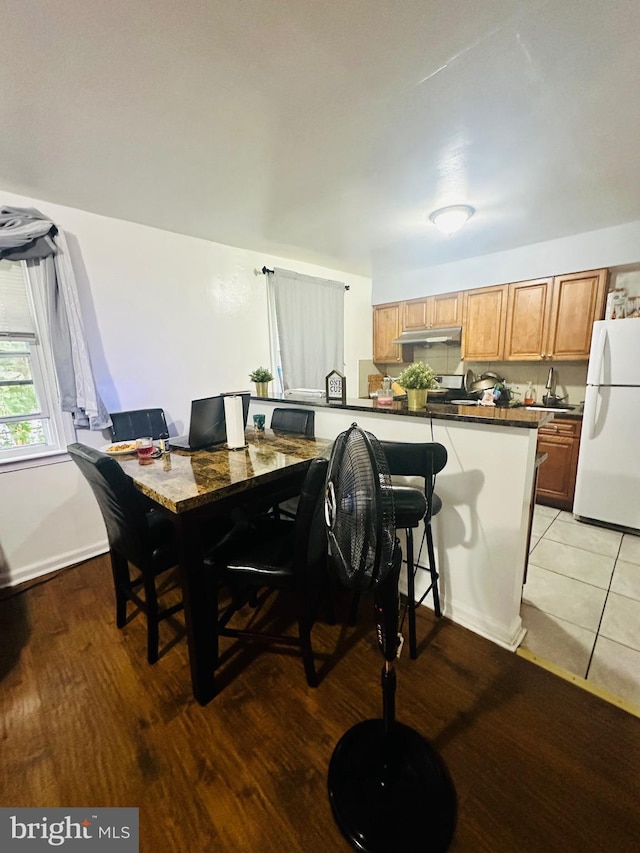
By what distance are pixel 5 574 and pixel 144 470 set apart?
158cm

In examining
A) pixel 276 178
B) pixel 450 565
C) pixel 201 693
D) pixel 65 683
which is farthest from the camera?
pixel 276 178

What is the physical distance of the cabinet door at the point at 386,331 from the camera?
4.26 meters

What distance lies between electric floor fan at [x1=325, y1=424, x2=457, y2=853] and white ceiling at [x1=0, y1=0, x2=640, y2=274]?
137cm

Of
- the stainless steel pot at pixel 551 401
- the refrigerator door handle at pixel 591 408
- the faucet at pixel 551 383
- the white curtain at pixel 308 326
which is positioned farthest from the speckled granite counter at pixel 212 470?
the faucet at pixel 551 383

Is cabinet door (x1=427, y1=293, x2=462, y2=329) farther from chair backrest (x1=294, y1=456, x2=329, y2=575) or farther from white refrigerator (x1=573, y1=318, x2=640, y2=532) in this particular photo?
chair backrest (x1=294, y1=456, x2=329, y2=575)

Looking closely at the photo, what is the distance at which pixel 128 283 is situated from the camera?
8.33ft

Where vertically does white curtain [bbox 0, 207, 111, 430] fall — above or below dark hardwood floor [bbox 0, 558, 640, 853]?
above

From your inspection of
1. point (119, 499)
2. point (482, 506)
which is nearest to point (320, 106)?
point (119, 499)

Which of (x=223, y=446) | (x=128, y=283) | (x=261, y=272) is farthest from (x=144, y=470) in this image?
(x=261, y=272)

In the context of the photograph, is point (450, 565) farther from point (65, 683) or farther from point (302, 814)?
point (65, 683)

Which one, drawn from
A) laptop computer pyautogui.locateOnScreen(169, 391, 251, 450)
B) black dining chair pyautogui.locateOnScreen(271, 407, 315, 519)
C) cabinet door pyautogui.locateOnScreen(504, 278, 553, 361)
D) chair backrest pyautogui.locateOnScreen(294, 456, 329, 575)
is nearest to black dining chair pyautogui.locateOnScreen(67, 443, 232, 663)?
laptop computer pyautogui.locateOnScreen(169, 391, 251, 450)

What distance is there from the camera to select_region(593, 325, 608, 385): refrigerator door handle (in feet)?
8.41

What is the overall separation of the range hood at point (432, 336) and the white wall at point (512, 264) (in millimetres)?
442

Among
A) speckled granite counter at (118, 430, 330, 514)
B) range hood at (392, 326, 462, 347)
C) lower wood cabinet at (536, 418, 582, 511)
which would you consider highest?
range hood at (392, 326, 462, 347)
